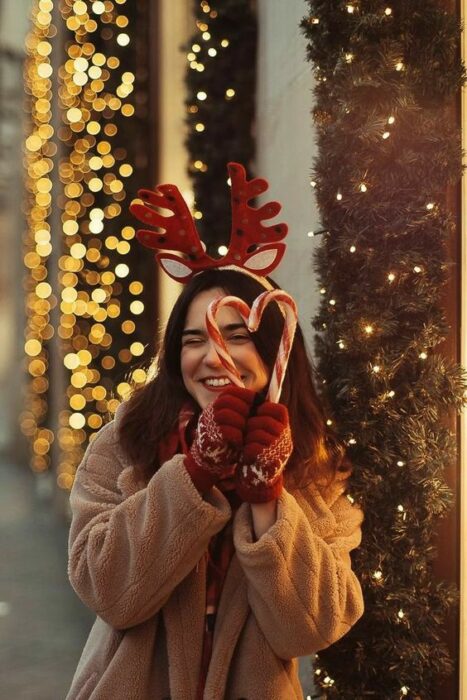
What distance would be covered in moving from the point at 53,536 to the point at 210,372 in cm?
530

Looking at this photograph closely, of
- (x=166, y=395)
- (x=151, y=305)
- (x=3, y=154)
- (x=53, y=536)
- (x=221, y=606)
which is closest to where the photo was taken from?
(x=221, y=606)

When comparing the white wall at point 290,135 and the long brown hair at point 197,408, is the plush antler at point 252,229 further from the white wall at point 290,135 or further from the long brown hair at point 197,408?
the white wall at point 290,135

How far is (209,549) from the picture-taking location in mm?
2195

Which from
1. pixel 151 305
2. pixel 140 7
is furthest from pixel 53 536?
pixel 140 7


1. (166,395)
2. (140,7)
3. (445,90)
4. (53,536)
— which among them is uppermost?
(140,7)

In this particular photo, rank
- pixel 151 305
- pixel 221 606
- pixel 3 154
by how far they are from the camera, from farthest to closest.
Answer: pixel 3 154 → pixel 151 305 → pixel 221 606

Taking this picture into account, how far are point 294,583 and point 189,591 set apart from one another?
0.88ft

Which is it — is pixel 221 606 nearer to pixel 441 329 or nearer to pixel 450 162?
pixel 441 329

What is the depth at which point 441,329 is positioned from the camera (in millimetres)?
2367

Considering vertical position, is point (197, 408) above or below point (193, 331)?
below

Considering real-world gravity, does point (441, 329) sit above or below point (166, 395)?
above

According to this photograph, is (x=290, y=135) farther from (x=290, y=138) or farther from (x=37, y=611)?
(x=37, y=611)

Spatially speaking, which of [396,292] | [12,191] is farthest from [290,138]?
[12,191]

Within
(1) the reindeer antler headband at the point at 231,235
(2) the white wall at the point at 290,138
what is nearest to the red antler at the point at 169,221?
(1) the reindeer antler headband at the point at 231,235
